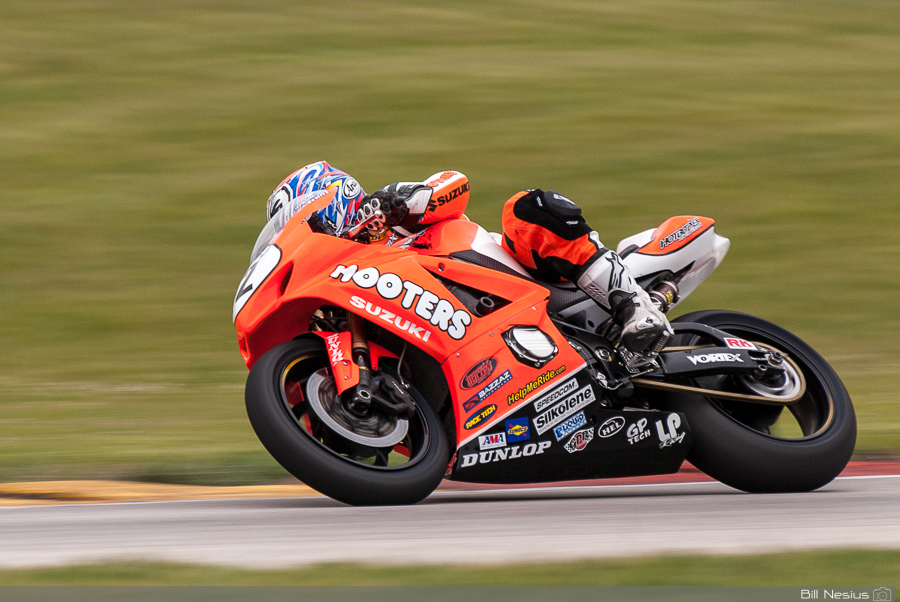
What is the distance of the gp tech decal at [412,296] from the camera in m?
4.45

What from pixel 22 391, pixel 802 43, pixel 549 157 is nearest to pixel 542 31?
pixel 802 43

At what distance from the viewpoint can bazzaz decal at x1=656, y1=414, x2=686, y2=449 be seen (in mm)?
4629

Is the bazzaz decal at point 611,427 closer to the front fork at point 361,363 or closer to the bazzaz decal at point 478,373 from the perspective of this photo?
the bazzaz decal at point 478,373

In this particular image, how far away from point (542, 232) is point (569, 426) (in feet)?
2.66

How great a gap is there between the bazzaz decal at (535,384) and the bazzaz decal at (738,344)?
819 millimetres

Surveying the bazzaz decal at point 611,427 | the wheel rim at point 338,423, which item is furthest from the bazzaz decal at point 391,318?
the bazzaz decal at point 611,427

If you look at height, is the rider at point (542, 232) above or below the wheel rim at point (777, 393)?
above

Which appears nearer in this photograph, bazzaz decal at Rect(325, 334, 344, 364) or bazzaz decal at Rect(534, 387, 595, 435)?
bazzaz decal at Rect(325, 334, 344, 364)

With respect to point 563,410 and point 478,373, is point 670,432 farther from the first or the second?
point 478,373

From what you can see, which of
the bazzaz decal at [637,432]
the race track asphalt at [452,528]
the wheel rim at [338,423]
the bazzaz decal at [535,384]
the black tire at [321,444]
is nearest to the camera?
the race track asphalt at [452,528]

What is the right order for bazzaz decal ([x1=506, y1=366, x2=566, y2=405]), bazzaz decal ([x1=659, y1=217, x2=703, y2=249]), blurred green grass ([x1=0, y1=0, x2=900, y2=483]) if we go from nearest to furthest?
bazzaz decal ([x1=506, y1=366, x2=566, y2=405]) < bazzaz decal ([x1=659, y1=217, x2=703, y2=249]) < blurred green grass ([x1=0, y1=0, x2=900, y2=483])

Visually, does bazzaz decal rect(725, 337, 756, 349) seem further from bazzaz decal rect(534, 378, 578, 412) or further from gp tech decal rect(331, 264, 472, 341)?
gp tech decal rect(331, 264, 472, 341)

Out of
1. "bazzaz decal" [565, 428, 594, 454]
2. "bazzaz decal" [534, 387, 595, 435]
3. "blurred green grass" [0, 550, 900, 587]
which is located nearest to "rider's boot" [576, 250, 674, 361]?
"bazzaz decal" [534, 387, 595, 435]

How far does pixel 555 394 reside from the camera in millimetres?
4527
